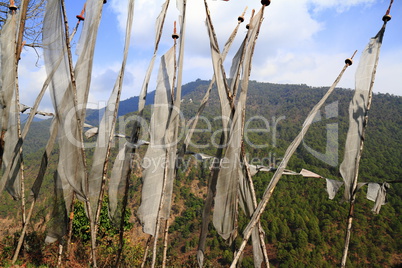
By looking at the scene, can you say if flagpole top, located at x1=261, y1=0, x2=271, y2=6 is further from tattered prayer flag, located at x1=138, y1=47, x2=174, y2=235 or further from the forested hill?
the forested hill

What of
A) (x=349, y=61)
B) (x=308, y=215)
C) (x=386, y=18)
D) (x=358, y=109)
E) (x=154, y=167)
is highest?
(x=386, y=18)

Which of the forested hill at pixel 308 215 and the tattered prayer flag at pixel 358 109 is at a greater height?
the tattered prayer flag at pixel 358 109

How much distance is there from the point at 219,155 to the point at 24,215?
204 centimetres

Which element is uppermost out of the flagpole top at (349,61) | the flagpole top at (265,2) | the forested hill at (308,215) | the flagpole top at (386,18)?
the flagpole top at (265,2)

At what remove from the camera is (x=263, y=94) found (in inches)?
3984

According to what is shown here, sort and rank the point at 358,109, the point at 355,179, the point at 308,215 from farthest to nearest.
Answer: the point at 308,215
the point at 358,109
the point at 355,179

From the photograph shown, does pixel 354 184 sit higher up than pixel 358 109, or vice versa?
pixel 358 109

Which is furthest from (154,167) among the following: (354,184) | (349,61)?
(349,61)

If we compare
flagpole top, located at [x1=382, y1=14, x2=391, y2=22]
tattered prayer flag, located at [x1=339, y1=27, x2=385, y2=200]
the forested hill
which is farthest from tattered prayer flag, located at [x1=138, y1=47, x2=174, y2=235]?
the forested hill

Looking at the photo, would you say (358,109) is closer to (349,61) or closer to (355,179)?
(349,61)

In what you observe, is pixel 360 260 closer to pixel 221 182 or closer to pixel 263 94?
pixel 221 182

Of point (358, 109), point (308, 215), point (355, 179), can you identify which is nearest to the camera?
point (355, 179)

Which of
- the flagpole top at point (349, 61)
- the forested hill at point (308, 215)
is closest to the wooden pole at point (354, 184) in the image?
the flagpole top at point (349, 61)

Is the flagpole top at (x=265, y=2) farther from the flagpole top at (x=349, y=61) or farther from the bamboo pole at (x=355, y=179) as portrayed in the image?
the bamboo pole at (x=355, y=179)
